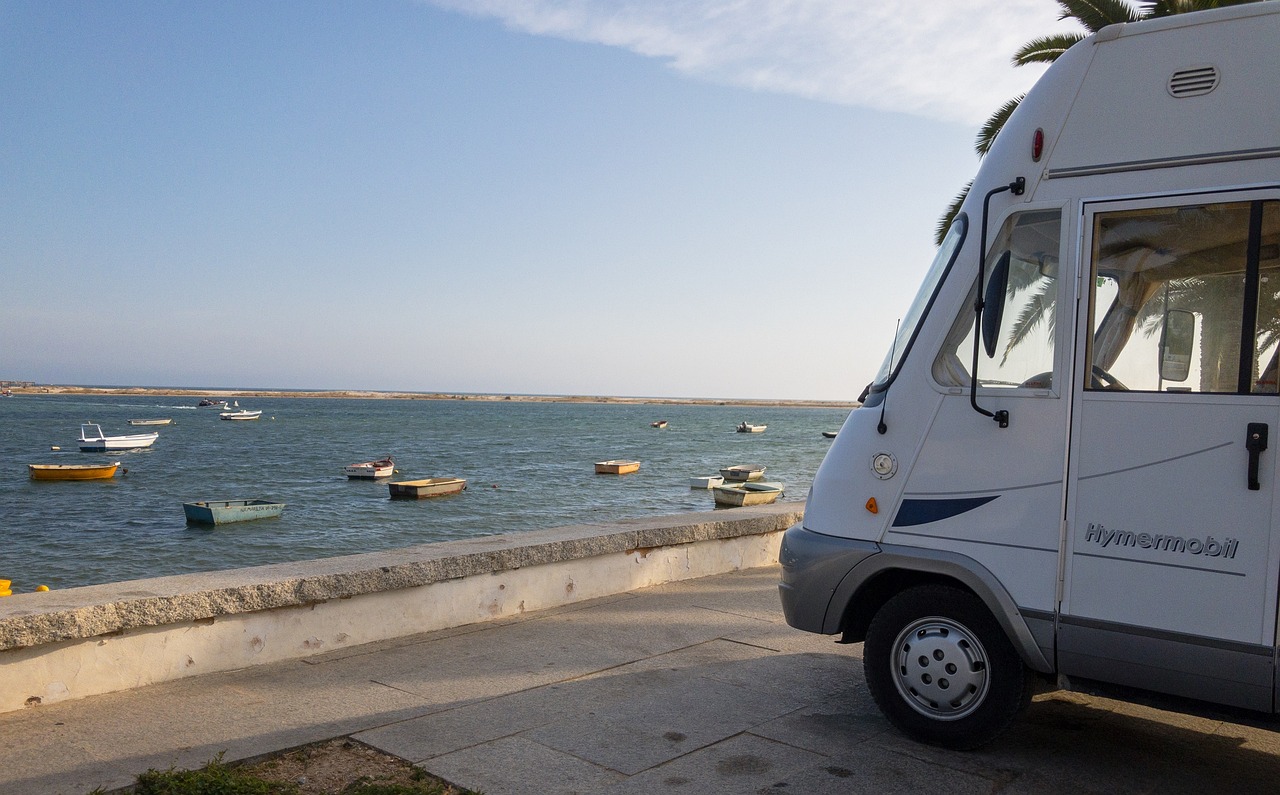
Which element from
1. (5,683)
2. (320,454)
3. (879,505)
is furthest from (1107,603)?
(320,454)

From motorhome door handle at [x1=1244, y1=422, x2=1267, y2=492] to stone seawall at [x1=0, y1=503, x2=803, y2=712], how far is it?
4708mm

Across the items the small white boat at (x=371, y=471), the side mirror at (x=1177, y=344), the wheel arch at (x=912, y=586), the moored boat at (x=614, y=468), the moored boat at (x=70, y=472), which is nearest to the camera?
the side mirror at (x=1177, y=344)

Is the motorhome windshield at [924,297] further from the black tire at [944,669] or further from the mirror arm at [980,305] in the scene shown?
the black tire at [944,669]

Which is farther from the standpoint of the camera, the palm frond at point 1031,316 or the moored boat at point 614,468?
the moored boat at point 614,468

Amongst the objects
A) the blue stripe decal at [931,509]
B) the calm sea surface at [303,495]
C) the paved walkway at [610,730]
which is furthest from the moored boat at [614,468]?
the blue stripe decal at [931,509]

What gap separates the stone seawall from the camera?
15.4 ft

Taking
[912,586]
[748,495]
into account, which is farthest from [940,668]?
[748,495]

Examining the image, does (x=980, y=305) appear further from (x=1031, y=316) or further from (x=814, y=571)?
(x=814, y=571)

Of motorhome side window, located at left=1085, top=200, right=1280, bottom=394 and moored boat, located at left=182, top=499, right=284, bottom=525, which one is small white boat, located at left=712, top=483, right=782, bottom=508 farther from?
motorhome side window, located at left=1085, top=200, right=1280, bottom=394

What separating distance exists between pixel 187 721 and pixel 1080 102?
5.10 m

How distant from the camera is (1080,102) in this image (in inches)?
167

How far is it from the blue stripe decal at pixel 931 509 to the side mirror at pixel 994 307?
67 centimetres

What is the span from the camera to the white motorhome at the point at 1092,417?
3.75 meters

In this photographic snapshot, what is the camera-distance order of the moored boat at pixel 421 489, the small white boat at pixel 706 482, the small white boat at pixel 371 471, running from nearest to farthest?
1. the moored boat at pixel 421 489
2. the small white boat at pixel 706 482
3. the small white boat at pixel 371 471
